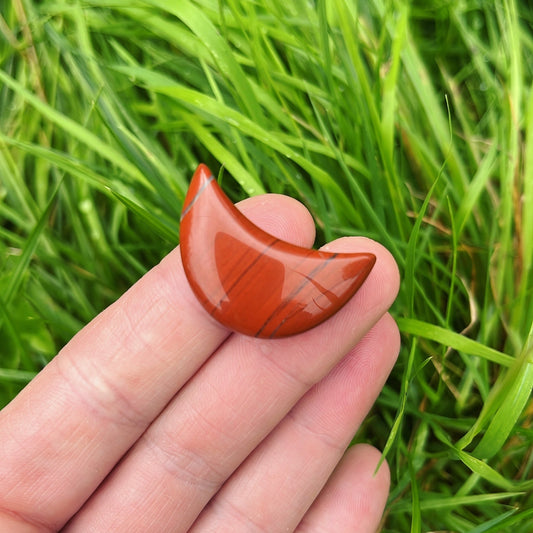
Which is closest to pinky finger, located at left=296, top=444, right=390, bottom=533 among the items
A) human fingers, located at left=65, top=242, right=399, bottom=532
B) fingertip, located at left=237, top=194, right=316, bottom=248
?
human fingers, located at left=65, top=242, right=399, bottom=532

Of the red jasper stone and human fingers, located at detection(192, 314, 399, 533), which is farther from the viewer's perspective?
human fingers, located at detection(192, 314, 399, 533)

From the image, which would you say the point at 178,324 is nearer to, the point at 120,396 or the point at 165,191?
the point at 120,396

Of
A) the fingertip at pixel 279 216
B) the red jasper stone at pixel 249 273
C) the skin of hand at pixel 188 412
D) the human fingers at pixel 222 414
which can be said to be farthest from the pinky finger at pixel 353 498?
the fingertip at pixel 279 216

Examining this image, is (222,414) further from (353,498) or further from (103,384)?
(353,498)

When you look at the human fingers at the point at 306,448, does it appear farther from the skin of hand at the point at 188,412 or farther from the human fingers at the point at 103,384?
the human fingers at the point at 103,384

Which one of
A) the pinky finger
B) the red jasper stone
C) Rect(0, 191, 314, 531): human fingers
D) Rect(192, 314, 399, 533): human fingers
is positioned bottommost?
the pinky finger

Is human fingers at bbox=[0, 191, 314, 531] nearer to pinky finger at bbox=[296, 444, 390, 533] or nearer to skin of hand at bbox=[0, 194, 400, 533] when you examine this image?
skin of hand at bbox=[0, 194, 400, 533]

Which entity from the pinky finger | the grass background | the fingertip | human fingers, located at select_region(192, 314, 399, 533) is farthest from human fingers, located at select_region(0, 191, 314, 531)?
the pinky finger

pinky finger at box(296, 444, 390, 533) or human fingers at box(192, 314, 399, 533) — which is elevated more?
human fingers at box(192, 314, 399, 533)
